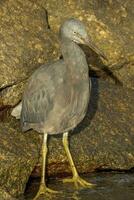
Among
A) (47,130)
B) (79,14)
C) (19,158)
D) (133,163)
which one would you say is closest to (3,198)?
(19,158)

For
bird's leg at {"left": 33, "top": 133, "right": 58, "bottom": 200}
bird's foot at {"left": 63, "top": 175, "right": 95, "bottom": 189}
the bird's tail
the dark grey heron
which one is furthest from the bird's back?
bird's foot at {"left": 63, "top": 175, "right": 95, "bottom": 189}

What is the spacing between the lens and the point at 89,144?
1090cm

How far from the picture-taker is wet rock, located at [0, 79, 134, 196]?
31.9 ft

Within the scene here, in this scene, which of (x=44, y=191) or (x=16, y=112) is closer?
(x=44, y=191)

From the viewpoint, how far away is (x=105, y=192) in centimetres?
997

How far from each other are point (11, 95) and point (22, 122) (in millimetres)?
531

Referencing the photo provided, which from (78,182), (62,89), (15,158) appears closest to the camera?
(15,158)

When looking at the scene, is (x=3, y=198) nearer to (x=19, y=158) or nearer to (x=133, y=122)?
(x=19, y=158)

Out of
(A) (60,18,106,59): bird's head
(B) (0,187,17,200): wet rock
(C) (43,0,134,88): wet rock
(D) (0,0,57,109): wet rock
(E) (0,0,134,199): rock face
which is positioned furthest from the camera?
(C) (43,0,134,88): wet rock

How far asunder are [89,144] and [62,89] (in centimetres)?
142

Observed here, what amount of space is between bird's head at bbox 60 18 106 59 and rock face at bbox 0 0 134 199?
117cm

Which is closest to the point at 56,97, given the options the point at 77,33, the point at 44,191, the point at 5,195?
the point at 77,33

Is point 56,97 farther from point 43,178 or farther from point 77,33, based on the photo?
point 43,178

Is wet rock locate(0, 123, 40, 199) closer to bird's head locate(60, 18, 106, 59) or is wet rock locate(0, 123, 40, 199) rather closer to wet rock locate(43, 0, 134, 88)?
bird's head locate(60, 18, 106, 59)
